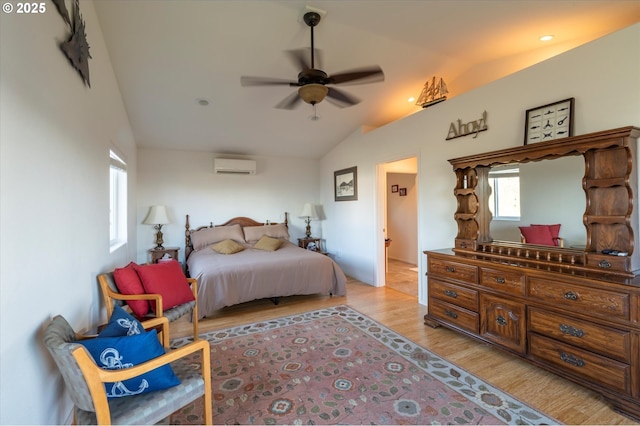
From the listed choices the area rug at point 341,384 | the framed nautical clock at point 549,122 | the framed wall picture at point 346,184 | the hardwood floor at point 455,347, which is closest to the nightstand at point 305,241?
the framed wall picture at point 346,184

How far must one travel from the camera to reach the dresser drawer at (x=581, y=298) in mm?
1775

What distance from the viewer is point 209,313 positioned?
10.9 feet

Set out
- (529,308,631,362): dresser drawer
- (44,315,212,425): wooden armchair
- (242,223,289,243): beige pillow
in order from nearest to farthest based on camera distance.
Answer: (44,315,212,425): wooden armchair, (529,308,631,362): dresser drawer, (242,223,289,243): beige pillow

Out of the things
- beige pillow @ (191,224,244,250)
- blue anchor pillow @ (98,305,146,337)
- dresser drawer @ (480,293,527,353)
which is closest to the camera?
blue anchor pillow @ (98,305,146,337)

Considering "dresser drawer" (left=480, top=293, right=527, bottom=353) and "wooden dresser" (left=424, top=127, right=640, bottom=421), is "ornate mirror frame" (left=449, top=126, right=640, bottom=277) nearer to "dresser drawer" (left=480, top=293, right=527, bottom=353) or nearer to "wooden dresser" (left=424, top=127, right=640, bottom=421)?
"wooden dresser" (left=424, top=127, right=640, bottom=421)

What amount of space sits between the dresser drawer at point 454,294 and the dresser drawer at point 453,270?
9 cm

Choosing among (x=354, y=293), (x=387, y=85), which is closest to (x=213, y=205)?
(x=354, y=293)

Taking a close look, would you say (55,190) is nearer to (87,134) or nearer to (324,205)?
(87,134)

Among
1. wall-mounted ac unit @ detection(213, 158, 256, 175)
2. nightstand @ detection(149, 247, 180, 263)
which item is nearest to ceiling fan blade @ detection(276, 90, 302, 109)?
wall-mounted ac unit @ detection(213, 158, 256, 175)

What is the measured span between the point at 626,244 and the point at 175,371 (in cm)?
296

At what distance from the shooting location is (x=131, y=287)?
236 cm

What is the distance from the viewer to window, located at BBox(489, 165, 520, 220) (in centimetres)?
273

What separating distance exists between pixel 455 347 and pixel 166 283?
8.81 ft

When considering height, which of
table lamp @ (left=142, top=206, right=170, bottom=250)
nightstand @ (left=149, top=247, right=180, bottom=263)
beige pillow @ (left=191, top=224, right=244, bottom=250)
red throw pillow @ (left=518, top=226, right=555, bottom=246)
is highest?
table lamp @ (left=142, top=206, right=170, bottom=250)
